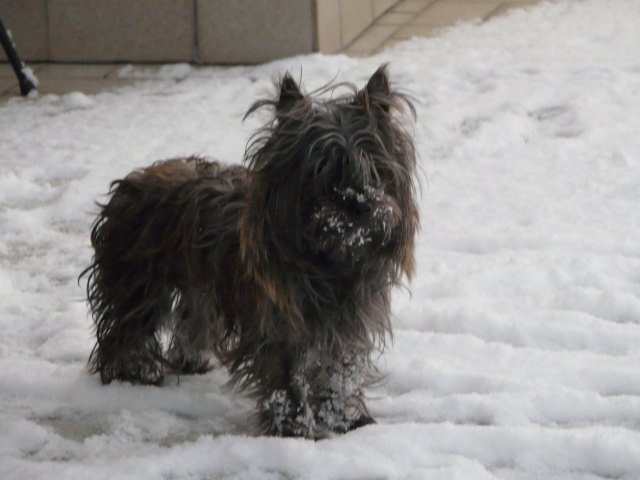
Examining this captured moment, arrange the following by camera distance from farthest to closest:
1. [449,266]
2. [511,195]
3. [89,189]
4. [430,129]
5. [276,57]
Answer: [276,57], [430,129], [89,189], [511,195], [449,266]

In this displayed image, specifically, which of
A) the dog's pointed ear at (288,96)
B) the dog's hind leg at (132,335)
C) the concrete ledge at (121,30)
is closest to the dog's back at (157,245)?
the dog's hind leg at (132,335)

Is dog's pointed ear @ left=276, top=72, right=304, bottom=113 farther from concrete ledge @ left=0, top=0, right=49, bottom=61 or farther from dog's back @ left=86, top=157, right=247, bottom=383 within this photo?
concrete ledge @ left=0, top=0, right=49, bottom=61

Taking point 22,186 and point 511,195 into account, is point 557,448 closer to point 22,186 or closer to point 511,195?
point 511,195

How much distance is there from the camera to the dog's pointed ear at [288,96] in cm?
345

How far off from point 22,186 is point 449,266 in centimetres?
249

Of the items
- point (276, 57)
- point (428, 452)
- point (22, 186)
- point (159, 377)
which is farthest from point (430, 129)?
point (428, 452)

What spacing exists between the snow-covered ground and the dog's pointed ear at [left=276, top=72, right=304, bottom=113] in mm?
1015

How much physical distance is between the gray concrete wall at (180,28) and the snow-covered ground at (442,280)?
0.18 metres

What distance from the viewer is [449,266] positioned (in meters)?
4.96

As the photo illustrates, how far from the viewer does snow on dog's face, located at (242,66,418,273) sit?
325 cm

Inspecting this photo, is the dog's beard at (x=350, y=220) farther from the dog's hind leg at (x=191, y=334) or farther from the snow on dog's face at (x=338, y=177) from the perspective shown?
the dog's hind leg at (x=191, y=334)

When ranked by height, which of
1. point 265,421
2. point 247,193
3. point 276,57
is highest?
point 247,193

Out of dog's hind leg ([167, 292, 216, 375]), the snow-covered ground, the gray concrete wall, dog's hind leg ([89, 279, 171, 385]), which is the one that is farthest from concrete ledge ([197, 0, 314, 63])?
dog's hind leg ([89, 279, 171, 385])

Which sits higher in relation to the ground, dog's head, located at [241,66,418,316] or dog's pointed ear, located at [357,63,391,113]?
dog's pointed ear, located at [357,63,391,113]
